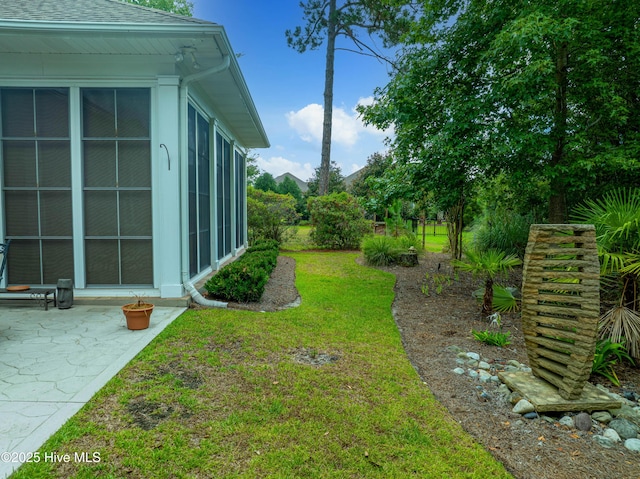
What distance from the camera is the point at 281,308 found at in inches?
213

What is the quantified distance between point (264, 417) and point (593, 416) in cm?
237

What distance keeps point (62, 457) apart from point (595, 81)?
6.52m

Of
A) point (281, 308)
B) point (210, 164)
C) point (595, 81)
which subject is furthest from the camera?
point (210, 164)

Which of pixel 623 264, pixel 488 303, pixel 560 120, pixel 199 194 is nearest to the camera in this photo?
pixel 623 264

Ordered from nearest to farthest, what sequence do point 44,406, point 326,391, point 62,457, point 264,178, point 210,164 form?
point 62,457, point 44,406, point 326,391, point 210,164, point 264,178

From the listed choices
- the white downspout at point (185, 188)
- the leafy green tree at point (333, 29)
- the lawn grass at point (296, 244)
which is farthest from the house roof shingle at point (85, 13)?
the leafy green tree at point (333, 29)

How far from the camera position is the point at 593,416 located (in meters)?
2.70

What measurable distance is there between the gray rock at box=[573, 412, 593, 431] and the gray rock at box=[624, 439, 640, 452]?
21 cm

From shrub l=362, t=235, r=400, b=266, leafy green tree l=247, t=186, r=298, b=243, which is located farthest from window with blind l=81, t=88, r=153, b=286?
leafy green tree l=247, t=186, r=298, b=243

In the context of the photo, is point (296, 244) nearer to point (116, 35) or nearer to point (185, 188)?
point (185, 188)

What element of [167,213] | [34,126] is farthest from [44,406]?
[34,126]

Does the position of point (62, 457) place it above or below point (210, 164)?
below

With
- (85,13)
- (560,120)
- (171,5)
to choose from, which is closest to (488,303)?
(560,120)

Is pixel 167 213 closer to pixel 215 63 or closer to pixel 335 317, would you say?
pixel 215 63
